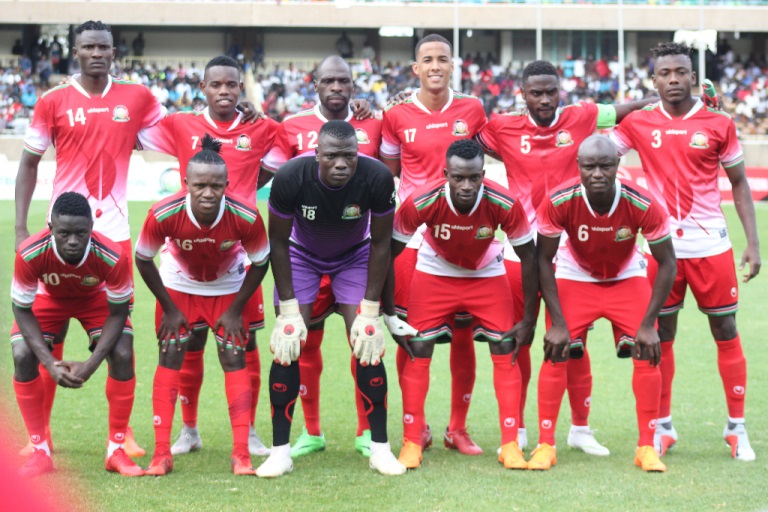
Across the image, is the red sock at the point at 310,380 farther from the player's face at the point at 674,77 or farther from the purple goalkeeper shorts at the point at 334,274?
the player's face at the point at 674,77

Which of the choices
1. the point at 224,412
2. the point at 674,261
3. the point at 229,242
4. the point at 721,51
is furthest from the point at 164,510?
the point at 721,51

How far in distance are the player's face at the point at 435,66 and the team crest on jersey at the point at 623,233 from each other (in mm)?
1563

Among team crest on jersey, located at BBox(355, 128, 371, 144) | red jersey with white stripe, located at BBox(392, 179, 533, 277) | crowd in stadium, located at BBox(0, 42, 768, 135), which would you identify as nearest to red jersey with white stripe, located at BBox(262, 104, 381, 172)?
team crest on jersey, located at BBox(355, 128, 371, 144)

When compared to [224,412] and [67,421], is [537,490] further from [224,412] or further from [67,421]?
[67,421]

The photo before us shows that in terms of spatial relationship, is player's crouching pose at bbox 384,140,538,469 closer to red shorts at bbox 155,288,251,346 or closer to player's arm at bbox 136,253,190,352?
red shorts at bbox 155,288,251,346

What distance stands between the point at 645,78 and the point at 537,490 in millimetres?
34979

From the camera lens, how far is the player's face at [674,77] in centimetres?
623

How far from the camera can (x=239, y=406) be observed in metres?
5.91

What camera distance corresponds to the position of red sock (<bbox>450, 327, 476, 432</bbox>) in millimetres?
6547

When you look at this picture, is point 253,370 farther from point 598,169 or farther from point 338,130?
point 598,169

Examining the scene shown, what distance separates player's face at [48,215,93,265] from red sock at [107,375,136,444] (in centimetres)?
87

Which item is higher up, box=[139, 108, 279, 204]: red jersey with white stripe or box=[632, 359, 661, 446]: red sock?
box=[139, 108, 279, 204]: red jersey with white stripe

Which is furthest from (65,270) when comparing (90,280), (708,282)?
(708,282)

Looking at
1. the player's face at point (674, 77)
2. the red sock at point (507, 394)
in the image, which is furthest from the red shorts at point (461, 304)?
the player's face at point (674, 77)
